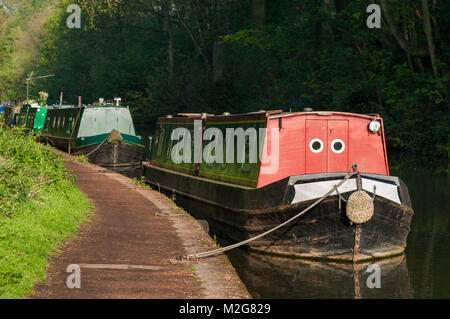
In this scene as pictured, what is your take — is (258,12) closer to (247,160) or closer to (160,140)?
(160,140)

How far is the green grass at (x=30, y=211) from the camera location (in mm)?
7902

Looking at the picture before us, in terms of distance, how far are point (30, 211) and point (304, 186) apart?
170 inches

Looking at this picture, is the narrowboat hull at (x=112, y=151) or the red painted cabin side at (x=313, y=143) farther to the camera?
the narrowboat hull at (x=112, y=151)

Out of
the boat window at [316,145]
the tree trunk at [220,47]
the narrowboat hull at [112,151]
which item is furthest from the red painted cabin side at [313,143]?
the tree trunk at [220,47]

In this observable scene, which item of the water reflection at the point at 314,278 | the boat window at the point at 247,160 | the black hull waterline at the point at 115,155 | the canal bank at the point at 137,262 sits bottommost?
the water reflection at the point at 314,278

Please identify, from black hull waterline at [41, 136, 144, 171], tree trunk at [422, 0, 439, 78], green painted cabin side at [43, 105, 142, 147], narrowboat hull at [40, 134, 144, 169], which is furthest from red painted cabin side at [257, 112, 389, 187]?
green painted cabin side at [43, 105, 142, 147]

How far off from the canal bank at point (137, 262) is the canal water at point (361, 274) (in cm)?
95

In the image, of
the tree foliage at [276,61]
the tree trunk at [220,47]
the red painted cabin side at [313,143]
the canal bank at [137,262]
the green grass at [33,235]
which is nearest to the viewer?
the green grass at [33,235]

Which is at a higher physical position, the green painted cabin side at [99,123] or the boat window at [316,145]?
the green painted cabin side at [99,123]

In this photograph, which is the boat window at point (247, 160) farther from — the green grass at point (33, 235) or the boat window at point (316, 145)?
the green grass at point (33, 235)

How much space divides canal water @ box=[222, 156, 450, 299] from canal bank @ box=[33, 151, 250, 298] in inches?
37.4

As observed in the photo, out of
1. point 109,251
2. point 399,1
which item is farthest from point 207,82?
point 109,251

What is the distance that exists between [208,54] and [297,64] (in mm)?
14240

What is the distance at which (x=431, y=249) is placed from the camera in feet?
42.7
